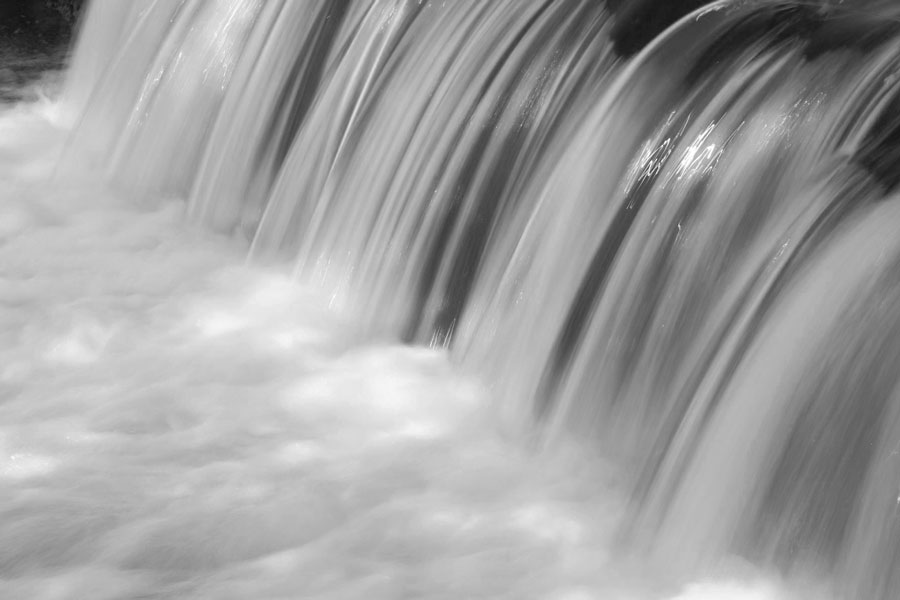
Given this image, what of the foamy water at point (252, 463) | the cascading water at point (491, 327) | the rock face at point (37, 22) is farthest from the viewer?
the rock face at point (37, 22)

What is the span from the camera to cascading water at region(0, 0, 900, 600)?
294cm

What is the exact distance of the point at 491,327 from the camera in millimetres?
3756

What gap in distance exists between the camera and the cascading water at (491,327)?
2936 millimetres

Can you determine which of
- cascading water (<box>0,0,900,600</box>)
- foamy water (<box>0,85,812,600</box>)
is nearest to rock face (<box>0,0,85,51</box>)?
cascading water (<box>0,0,900,600</box>)

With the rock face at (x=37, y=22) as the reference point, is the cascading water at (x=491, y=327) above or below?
below

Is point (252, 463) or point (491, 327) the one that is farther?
point (491, 327)

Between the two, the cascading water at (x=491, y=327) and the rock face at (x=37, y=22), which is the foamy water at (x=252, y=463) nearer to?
the cascading water at (x=491, y=327)

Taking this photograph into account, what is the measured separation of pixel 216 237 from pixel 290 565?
1.81 meters

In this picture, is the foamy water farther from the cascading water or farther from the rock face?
the rock face

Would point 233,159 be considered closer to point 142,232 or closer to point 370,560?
point 142,232

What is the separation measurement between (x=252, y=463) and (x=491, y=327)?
2.25 ft

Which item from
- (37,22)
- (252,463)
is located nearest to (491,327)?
(252,463)

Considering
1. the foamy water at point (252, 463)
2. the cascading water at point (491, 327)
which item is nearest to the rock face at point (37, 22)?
the cascading water at point (491, 327)

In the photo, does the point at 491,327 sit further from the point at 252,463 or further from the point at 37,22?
the point at 37,22
